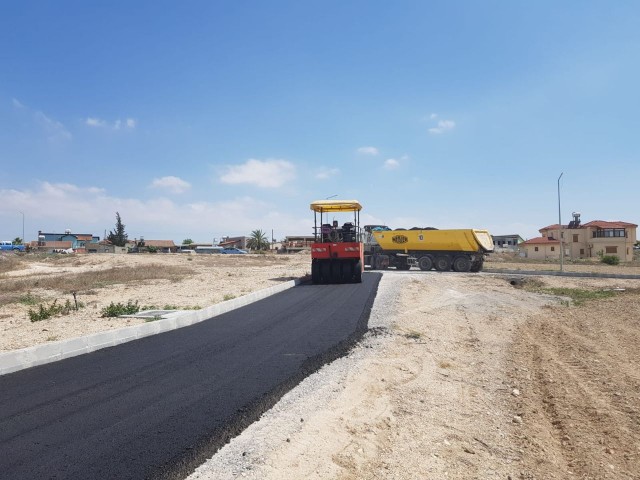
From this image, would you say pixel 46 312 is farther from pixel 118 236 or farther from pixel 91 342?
pixel 118 236

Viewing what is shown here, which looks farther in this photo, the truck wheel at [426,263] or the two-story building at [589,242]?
the two-story building at [589,242]

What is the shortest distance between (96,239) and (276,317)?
129682 millimetres

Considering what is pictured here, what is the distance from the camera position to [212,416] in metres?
4.62

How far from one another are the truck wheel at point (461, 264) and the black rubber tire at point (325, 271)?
1427 cm

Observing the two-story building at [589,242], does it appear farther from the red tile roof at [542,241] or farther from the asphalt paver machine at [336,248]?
the asphalt paver machine at [336,248]

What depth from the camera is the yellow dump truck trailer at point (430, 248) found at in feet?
95.8

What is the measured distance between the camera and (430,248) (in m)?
30.1

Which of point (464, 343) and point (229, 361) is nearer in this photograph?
point (229, 361)

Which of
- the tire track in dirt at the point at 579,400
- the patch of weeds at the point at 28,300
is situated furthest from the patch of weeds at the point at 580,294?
the patch of weeds at the point at 28,300

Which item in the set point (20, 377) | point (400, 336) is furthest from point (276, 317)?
point (20, 377)

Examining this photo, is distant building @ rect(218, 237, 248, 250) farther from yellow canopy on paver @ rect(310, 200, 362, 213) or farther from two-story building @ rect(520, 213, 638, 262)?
yellow canopy on paver @ rect(310, 200, 362, 213)

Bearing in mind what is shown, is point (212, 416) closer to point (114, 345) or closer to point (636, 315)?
point (114, 345)

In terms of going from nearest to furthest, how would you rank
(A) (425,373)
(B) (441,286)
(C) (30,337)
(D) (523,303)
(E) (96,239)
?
(A) (425,373), (C) (30,337), (D) (523,303), (B) (441,286), (E) (96,239)

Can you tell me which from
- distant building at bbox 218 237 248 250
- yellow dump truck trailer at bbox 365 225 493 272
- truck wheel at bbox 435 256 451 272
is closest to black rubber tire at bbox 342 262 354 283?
yellow dump truck trailer at bbox 365 225 493 272
